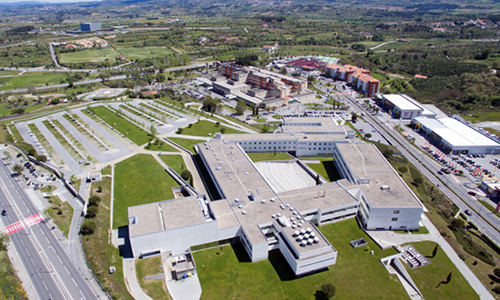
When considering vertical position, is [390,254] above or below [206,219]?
below

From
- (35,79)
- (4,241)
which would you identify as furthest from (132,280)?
(35,79)

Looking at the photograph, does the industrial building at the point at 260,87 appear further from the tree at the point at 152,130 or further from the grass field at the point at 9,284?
the grass field at the point at 9,284

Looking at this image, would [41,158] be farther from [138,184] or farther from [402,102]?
[402,102]

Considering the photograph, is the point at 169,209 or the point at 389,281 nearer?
the point at 389,281

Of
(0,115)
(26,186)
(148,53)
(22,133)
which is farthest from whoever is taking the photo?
(148,53)

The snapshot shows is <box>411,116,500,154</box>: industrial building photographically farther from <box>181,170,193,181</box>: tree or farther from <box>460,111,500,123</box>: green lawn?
<box>181,170,193,181</box>: tree

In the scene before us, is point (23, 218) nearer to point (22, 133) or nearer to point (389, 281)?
point (22, 133)

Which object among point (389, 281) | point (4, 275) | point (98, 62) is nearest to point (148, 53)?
point (98, 62)

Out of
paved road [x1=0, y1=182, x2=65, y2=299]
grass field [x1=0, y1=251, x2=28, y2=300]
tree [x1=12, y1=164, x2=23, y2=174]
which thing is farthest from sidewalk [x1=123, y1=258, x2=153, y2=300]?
tree [x1=12, y1=164, x2=23, y2=174]
